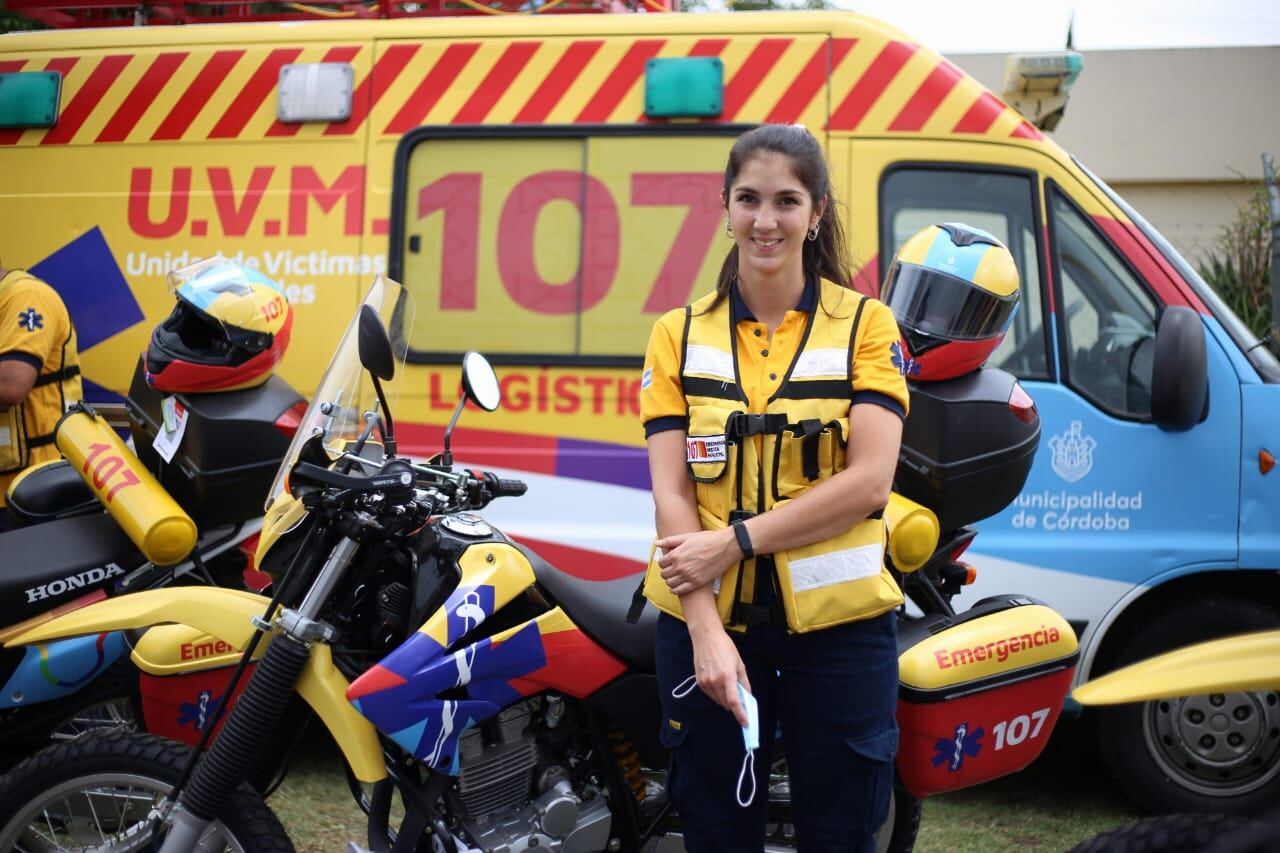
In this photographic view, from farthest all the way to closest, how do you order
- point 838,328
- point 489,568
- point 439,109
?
point 439,109 < point 489,568 < point 838,328

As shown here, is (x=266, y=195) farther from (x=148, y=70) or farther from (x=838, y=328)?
(x=838, y=328)

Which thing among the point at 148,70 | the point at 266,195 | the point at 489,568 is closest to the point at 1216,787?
the point at 489,568

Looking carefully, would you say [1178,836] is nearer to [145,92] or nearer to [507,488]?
[507,488]

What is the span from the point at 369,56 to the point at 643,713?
2.67 meters

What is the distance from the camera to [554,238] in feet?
14.0

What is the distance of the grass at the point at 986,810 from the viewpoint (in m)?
3.88

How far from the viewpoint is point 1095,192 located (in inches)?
163

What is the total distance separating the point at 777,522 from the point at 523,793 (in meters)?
0.98

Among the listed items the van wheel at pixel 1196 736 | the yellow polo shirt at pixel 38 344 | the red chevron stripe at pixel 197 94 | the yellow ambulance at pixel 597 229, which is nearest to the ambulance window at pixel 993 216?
the yellow ambulance at pixel 597 229

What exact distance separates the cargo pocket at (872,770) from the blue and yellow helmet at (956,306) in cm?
98

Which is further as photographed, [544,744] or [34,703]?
[34,703]

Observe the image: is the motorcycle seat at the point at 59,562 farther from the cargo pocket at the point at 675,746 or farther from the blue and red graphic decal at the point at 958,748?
the blue and red graphic decal at the point at 958,748

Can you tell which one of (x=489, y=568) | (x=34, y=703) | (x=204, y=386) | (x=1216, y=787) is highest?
(x=204, y=386)

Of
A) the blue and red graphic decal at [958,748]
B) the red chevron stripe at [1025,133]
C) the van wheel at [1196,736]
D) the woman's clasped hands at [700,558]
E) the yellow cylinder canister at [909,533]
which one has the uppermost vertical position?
the red chevron stripe at [1025,133]
